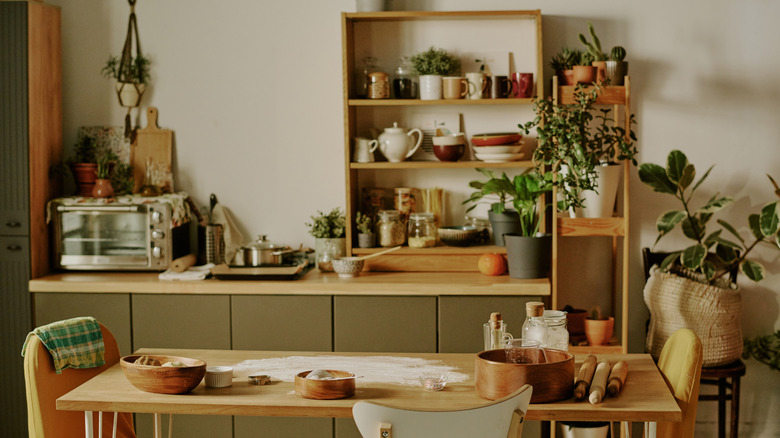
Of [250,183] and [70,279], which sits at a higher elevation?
[250,183]

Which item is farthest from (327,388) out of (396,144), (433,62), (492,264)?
(433,62)

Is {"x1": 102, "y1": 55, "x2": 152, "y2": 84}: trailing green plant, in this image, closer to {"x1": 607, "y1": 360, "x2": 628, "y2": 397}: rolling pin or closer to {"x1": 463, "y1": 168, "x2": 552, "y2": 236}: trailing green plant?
{"x1": 463, "y1": 168, "x2": 552, "y2": 236}: trailing green plant

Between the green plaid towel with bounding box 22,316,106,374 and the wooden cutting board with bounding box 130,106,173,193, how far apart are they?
1.68 meters

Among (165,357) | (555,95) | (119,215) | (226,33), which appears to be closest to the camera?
(165,357)

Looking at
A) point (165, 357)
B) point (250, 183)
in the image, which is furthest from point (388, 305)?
point (165, 357)

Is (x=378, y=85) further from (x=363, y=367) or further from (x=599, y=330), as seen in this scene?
(x=363, y=367)

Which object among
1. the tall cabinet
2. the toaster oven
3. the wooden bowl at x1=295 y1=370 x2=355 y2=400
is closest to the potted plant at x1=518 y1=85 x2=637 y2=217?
the wooden bowl at x1=295 y1=370 x2=355 y2=400

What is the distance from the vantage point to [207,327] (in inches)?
148

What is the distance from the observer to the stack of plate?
12.7ft

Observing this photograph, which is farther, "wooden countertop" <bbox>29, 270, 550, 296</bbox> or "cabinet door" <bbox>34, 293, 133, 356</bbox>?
"cabinet door" <bbox>34, 293, 133, 356</bbox>

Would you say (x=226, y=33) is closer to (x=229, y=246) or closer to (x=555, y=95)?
(x=229, y=246)

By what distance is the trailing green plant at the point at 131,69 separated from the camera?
4.21 metres

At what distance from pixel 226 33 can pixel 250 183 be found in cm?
79

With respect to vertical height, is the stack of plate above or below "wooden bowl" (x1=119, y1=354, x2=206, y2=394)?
above
